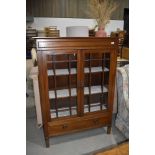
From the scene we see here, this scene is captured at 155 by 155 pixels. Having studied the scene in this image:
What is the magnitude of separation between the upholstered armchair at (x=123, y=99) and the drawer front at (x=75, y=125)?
0.65ft

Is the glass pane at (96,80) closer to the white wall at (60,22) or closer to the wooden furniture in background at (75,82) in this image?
the wooden furniture in background at (75,82)

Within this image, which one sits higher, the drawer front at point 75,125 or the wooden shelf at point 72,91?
the wooden shelf at point 72,91

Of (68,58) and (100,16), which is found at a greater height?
(100,16)

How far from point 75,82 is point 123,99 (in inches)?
25.2

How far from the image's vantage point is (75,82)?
2062 millimetres

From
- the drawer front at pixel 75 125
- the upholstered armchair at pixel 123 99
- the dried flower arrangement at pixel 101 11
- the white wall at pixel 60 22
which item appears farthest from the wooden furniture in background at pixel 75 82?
the white wall at pixel 60 22

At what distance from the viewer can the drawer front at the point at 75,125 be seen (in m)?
2.04

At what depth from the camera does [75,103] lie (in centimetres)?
212

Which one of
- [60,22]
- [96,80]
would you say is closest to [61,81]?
[96,80]

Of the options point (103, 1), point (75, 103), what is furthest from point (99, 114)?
point (103, 1)

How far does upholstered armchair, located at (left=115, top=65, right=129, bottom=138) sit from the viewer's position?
2160 mm

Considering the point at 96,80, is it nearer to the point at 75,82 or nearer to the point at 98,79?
the point at 98,79
